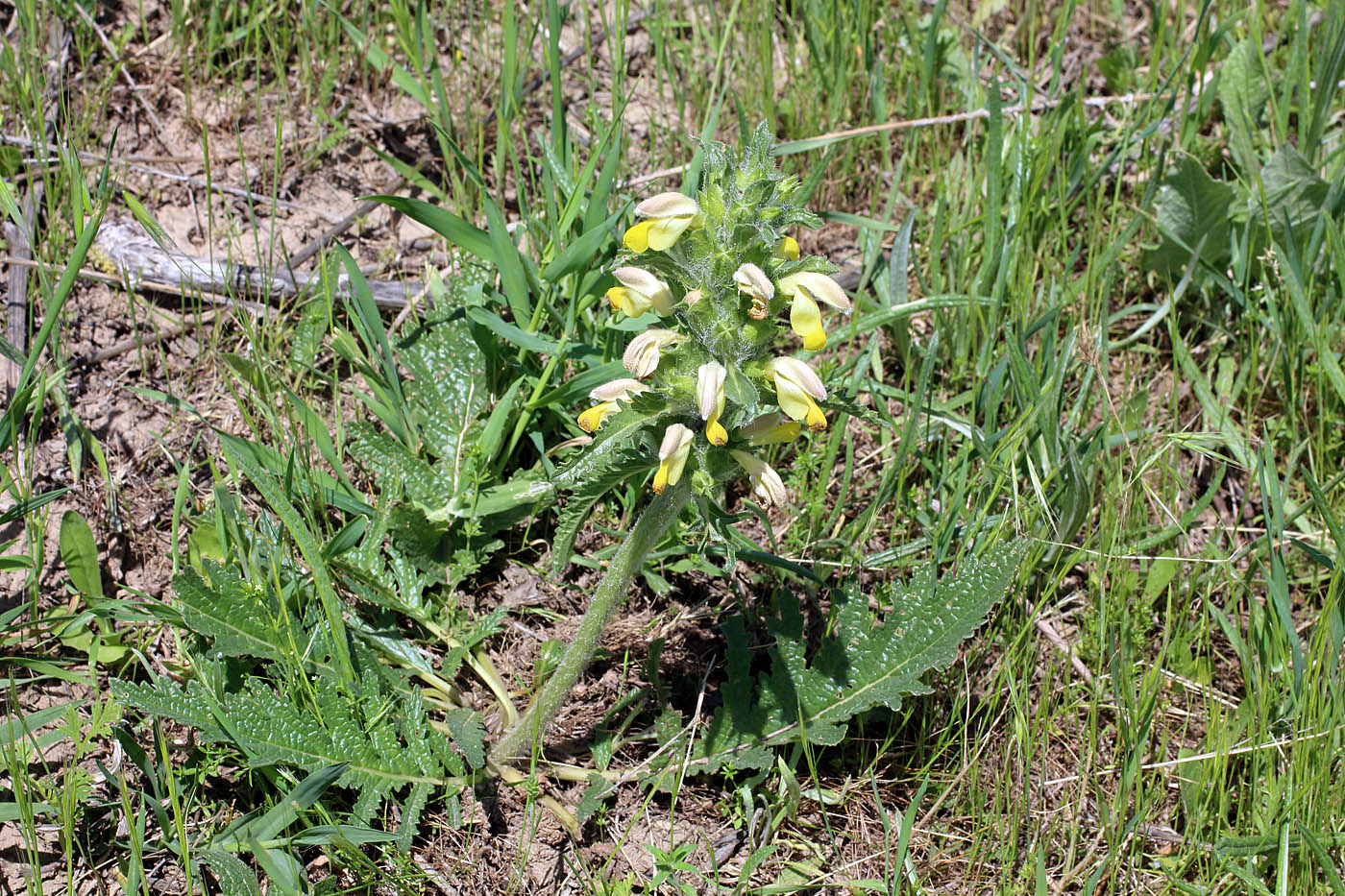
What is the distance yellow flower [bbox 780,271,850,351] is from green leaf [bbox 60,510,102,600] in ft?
7.14

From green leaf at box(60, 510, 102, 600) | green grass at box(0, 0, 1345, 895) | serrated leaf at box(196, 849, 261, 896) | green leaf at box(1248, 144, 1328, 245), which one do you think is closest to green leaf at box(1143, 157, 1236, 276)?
green grass at box(0, 0, 1345, 895)

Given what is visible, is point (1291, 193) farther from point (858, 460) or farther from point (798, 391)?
point (798, 391)

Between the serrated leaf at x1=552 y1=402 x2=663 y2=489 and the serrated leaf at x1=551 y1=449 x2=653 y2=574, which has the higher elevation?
the serrated leaf at x1=552 y1=402 x2=663 y2=489

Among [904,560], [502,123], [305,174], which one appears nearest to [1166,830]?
[904,560]

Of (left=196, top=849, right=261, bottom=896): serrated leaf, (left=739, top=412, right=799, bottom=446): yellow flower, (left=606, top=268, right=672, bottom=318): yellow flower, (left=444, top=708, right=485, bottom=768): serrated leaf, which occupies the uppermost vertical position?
(left=606, top=268, right=672, bottom=318): yellow flower

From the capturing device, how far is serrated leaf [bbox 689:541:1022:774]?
278 centimetres

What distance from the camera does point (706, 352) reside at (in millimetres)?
2318

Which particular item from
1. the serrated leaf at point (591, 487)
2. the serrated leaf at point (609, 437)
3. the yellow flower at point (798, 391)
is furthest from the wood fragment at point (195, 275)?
the yellow flower at point (798, 391)

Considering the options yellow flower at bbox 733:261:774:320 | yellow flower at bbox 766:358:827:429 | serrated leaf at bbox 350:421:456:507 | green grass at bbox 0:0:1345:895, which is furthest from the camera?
serrated leaf at bbox 350:421:456:507

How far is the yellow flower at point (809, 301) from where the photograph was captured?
2195mm

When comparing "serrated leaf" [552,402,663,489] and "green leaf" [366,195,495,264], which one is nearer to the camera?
"serrated leaf" [552,402,663,489]

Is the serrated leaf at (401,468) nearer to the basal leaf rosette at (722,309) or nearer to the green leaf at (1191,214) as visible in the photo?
the basal leaf rosette at (722,309)

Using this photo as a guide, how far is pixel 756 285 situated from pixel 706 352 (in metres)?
0.24

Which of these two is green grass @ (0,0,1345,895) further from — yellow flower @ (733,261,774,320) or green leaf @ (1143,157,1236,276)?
yellow flower @ (733,261,774,320)
